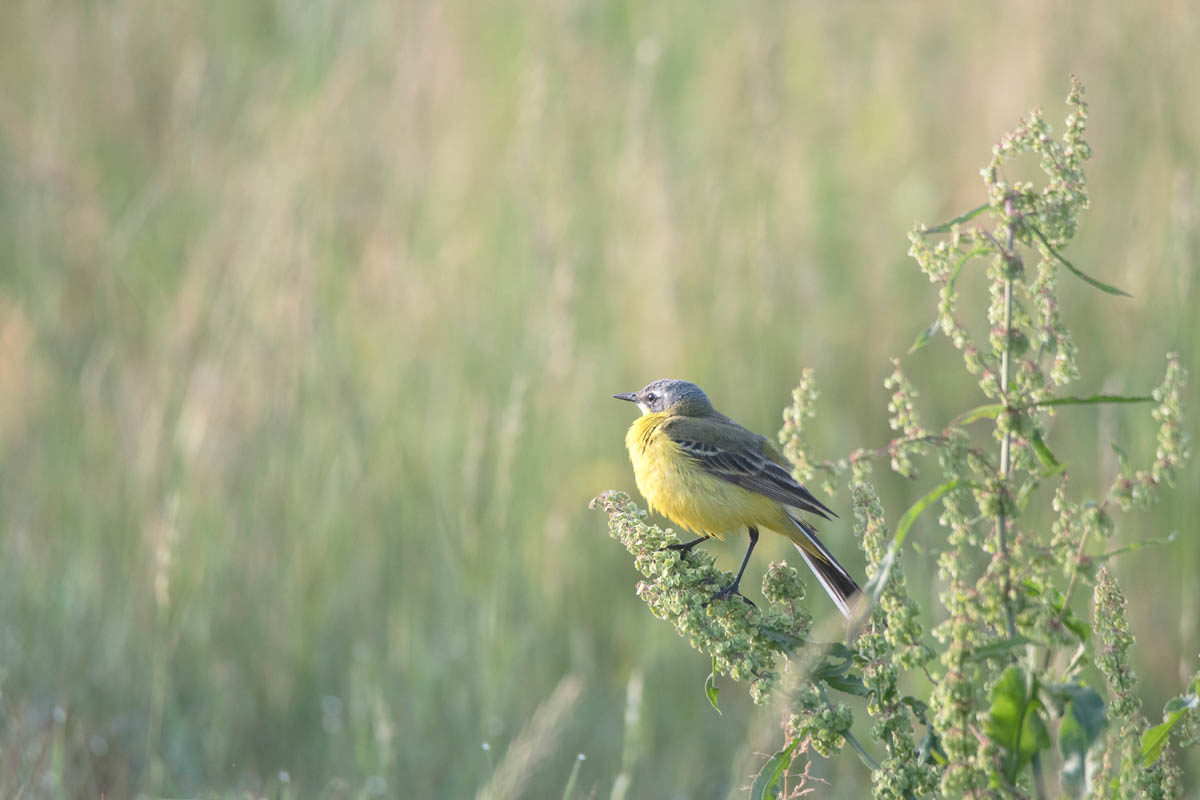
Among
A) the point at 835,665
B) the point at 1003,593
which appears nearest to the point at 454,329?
the point at 835,665

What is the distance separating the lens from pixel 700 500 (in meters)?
3.90

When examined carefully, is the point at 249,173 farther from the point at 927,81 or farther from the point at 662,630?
Answer: the point at 927,81

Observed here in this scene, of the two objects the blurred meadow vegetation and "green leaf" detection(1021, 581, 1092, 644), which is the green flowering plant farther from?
the blurred meadow vegetation

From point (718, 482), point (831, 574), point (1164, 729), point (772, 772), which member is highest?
point (718, 482)

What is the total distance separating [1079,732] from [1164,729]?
380mm

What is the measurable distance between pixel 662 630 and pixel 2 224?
4885 mm

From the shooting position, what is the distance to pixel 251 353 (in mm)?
5922

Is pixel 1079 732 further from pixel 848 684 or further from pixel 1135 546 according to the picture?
pixel 848 684

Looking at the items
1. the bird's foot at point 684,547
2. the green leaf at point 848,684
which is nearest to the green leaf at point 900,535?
the green leaf at point 848,684

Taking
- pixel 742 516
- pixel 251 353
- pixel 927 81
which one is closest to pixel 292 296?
pixel 251 353

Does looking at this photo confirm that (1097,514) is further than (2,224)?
No

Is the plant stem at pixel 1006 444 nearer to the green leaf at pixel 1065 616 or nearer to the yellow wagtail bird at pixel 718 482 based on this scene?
the green leaf at pixel 1065 616

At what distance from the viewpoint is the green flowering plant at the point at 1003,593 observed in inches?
75.9

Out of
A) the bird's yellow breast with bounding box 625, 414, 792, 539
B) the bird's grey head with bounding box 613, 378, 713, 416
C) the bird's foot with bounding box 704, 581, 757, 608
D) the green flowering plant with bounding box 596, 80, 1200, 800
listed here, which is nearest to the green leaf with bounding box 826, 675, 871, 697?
the green flowering plant with bounding box 596, 80, 1200, 800
